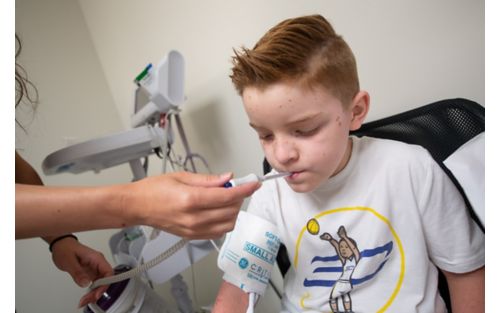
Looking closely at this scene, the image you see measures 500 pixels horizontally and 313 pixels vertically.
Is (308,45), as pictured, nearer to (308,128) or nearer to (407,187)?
(308,128)

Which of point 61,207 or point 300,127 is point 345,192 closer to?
point 300,127

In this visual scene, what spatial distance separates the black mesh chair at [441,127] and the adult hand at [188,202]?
0.39 meters

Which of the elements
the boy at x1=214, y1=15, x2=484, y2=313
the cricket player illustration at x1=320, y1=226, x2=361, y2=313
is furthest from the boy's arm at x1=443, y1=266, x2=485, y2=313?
the cricket player illustration at x1=320, y1=226, x2=361, y2=313

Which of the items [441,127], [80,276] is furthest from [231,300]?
[441,127]

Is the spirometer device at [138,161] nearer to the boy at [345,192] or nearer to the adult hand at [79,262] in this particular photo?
the adult hand at [79,262]

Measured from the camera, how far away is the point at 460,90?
623mm

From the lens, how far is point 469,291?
0.53 metres

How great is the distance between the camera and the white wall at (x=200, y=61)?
627 millimetres

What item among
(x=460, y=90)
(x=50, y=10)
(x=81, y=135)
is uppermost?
(x=50, y=10)

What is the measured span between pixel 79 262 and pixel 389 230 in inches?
33.8

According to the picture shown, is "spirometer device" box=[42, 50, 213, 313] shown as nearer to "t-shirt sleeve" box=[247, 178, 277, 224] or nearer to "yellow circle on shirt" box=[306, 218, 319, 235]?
"t-shirt sleeve" box=[247, 178, 277, 224]

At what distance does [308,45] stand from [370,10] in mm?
290

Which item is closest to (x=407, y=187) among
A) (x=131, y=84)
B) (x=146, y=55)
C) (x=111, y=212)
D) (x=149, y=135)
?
(x=111, y=212)

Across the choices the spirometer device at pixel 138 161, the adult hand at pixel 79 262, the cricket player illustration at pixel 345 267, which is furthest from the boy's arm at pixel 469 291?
the adult hand at pixel 79 262
